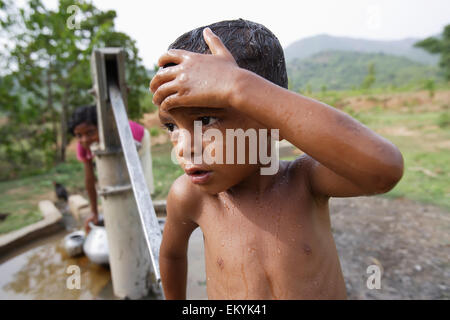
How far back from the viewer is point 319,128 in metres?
0.71

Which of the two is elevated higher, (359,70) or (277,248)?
(277,248)

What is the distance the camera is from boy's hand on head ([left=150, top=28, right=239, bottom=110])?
0.75 meters

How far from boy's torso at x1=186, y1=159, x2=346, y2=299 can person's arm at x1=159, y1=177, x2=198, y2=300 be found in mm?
186

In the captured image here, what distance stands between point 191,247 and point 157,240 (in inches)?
108

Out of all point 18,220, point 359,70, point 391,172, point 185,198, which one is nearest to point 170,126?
point 185,198

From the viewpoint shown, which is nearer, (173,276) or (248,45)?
(248,45)

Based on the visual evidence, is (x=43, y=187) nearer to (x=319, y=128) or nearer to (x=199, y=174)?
(x=199, y=174)

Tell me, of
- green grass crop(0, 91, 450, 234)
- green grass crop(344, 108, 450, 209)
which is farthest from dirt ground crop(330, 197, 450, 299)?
green grass crop(0, 91, 450, 234)

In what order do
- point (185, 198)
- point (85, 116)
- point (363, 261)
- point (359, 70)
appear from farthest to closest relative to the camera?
point (359, 70), point (85, 116), point (363, 261), point (185, 198)

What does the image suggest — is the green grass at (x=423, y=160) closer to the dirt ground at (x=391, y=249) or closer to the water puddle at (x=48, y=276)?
the dirt ground at (x=391, y=249)

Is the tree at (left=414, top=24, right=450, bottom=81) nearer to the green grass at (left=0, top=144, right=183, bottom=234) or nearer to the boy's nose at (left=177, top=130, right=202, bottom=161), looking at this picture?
the green grass at (left=0, top=144, right=183, bottom=234)

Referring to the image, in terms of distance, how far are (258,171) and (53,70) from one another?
1019 centimetres

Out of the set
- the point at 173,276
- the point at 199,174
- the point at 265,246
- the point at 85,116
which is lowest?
the point at 173,276

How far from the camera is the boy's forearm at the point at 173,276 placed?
135 centimetres
